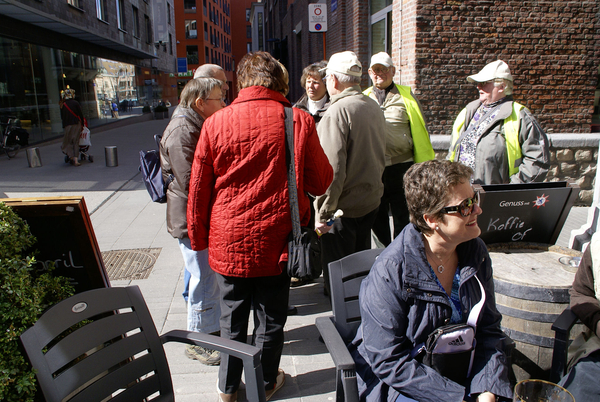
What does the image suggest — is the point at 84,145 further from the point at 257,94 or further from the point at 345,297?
the point at 345,297

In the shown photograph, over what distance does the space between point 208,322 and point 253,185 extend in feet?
4.14

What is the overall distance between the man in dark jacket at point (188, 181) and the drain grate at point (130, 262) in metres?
1.85

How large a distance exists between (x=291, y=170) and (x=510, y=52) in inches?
266

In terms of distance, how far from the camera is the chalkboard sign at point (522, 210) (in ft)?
9.00

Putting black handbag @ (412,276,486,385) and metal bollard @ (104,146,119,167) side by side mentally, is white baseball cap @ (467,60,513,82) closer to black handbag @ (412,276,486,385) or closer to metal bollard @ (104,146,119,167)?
black handbag @ (412,276,486,385)

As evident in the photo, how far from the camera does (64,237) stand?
2.21 metres

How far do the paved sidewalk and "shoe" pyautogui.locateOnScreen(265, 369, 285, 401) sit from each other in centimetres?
5

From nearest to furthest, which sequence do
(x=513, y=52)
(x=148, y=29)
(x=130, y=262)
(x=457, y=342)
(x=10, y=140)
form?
(x=457, y=342) < (x=130, y=262) < (x=513, y=52) < (x=10, y=140) < (x=148, y=29)

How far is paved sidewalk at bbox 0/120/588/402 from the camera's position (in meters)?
2.95

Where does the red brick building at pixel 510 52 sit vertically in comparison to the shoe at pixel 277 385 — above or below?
above

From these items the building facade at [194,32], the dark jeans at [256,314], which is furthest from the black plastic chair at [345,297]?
the building facade at [194,32]

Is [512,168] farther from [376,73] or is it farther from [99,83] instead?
[99,83]

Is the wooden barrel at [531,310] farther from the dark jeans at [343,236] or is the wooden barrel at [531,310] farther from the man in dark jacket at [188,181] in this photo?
the man in dark jacket at [188,181]

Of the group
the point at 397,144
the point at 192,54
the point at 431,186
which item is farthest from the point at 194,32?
the point at 431,186
